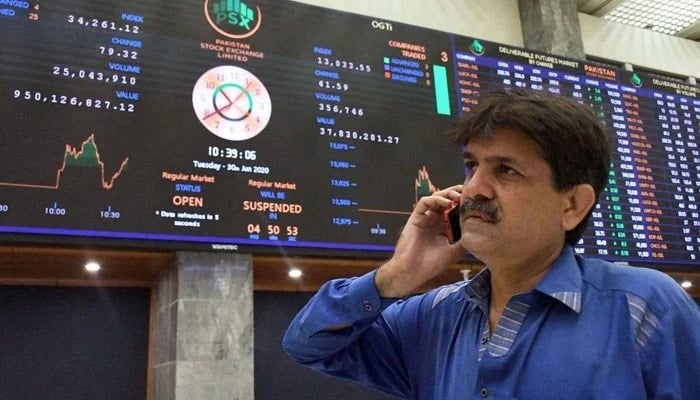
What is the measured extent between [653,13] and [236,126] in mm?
4898

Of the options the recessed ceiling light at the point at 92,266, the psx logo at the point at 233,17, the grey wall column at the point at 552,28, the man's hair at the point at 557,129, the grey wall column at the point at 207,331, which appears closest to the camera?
the man's hair at the point at 557,129

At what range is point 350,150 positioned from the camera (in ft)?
11.4

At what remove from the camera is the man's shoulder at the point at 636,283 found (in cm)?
98

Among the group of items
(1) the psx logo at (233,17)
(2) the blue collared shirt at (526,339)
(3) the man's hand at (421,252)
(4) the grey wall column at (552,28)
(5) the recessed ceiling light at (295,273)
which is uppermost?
(4) the grey wall column at (552,28)

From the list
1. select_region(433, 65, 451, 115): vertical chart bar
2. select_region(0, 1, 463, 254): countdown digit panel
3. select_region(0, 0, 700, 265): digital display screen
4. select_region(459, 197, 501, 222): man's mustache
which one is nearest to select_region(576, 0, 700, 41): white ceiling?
select_region(0, 0, 700, 265): digital display screen

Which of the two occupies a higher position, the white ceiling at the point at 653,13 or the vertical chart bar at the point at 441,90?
the white ceiling at the point at 653,13

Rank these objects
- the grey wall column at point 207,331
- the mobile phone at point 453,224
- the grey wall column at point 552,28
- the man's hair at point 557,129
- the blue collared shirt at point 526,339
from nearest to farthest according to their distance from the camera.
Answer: the blue collared shirt at point 526,339, the man's hair at point 557,129, the mobile phone at point 453,224, the grey wall column at point 207,331, the grey wall column at point 552,28

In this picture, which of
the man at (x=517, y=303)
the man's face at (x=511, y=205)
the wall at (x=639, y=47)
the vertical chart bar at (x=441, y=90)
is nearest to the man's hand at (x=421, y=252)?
the man at (x=517, y=303)

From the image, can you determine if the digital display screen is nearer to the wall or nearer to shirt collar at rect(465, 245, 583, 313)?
shirt collar at rect(465, 245, 583, 313)

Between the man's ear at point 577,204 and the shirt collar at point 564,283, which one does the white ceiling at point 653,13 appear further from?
the shirt collar at point 564,283

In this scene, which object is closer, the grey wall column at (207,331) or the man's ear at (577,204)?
the man's ear at (577,204)

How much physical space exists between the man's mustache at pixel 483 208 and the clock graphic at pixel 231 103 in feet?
7.13

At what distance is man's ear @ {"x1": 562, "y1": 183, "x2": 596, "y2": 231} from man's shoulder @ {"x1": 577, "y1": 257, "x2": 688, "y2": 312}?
106mm

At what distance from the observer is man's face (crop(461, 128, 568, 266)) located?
1140mm
